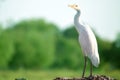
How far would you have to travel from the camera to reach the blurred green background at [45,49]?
23406mm

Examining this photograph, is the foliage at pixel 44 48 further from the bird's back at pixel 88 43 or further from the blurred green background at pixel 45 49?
the bird's back at pixel 88 43

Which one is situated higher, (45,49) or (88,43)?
(45,49)

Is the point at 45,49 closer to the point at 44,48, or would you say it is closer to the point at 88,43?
the point at 44,48

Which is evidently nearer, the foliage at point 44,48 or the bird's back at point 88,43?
the bird's back at point 88,43

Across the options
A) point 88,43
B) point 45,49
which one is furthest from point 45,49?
point 88,43

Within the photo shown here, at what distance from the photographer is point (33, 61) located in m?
24.9

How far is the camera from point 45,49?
27.2m

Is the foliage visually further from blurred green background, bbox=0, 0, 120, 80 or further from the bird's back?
the bird's back

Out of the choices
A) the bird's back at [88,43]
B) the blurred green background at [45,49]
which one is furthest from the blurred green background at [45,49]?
the bird's back at [88,43]

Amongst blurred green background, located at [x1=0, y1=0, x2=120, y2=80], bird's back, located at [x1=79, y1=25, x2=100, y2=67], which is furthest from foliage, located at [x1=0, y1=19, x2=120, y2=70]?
bird's back, located at [x1=79, y1=25, x2=100, y2=67]

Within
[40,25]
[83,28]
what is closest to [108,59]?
[40,25]

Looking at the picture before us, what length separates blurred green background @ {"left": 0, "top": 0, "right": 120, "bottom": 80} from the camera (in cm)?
2341

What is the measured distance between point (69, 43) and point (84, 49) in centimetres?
2006

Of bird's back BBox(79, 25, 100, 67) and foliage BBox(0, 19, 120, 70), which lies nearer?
bird's back BBox(79, 25, 100, 67)
